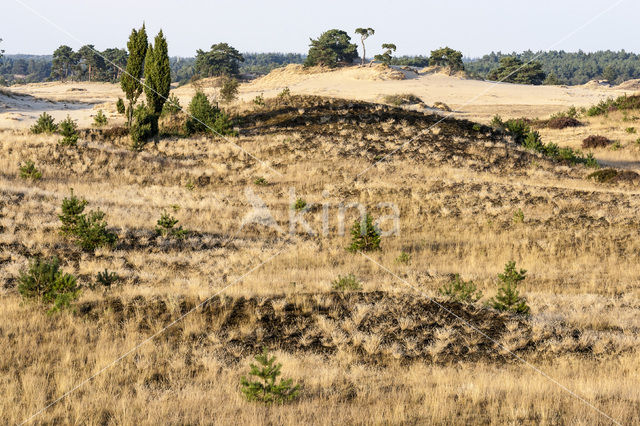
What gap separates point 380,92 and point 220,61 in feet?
180

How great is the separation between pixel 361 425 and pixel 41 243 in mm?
14236

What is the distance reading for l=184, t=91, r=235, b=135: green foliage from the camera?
35.2 m

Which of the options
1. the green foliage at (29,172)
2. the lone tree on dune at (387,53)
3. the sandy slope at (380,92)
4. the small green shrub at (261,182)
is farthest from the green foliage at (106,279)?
the lone tree on dune at (387,53)

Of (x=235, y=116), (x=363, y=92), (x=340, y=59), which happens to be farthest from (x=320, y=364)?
(x=340, y=59)

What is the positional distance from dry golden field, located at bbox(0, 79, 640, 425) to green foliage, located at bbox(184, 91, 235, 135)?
74.6 inches

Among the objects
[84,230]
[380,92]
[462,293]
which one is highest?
[380,92]

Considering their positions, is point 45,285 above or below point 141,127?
below

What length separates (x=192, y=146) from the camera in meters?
33.7

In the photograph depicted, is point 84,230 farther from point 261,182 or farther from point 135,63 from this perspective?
point 135,63

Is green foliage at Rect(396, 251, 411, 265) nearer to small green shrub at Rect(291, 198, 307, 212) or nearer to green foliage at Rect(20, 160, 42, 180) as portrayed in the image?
small green shrub at Rect(291, 198, 307, 212)

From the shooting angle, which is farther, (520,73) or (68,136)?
(520,73)

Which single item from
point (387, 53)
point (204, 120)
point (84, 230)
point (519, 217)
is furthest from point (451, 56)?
point (84, 230)

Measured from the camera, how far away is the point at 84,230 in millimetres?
16625

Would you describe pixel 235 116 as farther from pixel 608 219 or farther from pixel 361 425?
pixel 361 425
